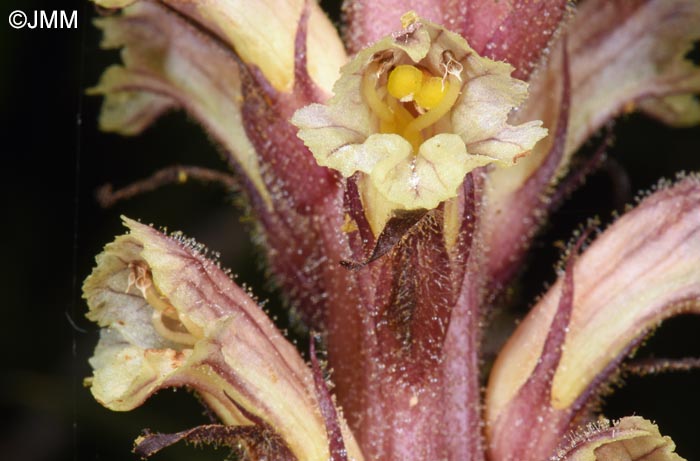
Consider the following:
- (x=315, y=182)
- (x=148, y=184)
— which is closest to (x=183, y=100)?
(x=148, y=184)

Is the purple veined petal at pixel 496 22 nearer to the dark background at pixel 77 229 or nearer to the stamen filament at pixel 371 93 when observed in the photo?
the stamen filament at pixel 371 93

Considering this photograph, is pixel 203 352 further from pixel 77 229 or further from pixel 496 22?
pixel 77 229

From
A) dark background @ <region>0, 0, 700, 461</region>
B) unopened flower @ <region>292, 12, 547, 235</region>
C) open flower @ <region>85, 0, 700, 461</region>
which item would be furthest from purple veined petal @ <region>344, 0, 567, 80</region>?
dark background @ <region>0, 0, 700, 461</region>

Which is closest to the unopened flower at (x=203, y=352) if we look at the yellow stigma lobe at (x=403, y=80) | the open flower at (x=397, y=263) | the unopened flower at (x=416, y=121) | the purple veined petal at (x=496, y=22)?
the open flower at (x=397, y=263)

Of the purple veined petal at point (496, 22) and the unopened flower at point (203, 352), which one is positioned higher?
the purple veined petal at point (496, 22)

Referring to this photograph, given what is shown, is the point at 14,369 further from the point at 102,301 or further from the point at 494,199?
the point at 494,199

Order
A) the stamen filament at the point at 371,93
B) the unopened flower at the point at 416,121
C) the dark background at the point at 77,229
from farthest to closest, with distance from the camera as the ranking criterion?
the dark background at the point at 77,229 → the stamen filament at the point at 371,93 → the unopened flower at the point at 416,121

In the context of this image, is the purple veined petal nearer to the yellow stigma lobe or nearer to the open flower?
the open flower

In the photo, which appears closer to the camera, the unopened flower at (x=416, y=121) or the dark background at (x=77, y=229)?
the unopened flower at (x=416, y=121)
